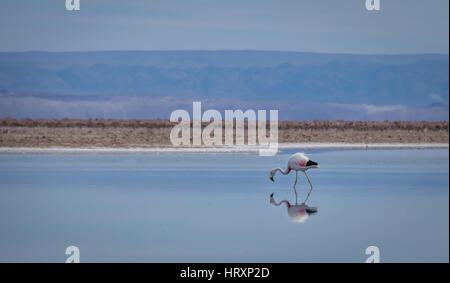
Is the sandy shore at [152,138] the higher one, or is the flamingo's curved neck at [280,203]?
the sandy shore at [152,138]

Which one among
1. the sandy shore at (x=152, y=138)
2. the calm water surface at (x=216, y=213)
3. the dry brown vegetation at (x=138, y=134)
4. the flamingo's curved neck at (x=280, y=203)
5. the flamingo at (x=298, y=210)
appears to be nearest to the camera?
the calm water surface at (x=216, y=213)

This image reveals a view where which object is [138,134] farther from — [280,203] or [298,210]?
[298,210]

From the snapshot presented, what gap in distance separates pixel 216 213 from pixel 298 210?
114 cm

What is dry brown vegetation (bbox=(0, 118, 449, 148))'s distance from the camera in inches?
1054

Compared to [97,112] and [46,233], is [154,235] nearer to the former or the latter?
[46,233]


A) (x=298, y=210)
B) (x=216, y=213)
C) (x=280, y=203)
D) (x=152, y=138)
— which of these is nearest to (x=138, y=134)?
(x=152, y=138)

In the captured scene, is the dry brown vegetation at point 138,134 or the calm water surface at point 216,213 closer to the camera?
the calm water surface at point 216,213

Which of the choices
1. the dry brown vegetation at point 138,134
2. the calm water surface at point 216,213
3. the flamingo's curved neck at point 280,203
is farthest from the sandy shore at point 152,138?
the flamingo's curved neck at point 280,203

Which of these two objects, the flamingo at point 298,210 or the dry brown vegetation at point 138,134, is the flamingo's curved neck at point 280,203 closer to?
the flamingo at point 298,210

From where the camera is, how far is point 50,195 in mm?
13375

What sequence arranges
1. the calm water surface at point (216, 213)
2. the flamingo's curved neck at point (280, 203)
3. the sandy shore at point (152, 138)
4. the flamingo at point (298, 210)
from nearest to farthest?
the calm water surface at point (216, 213), the flamingo at point (298, 210), the flamingo's curved neck at point (280, 203), the sandy shore at point (152, 138)

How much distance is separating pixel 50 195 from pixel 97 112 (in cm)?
6695

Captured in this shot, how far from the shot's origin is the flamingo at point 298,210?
11.2 metres
